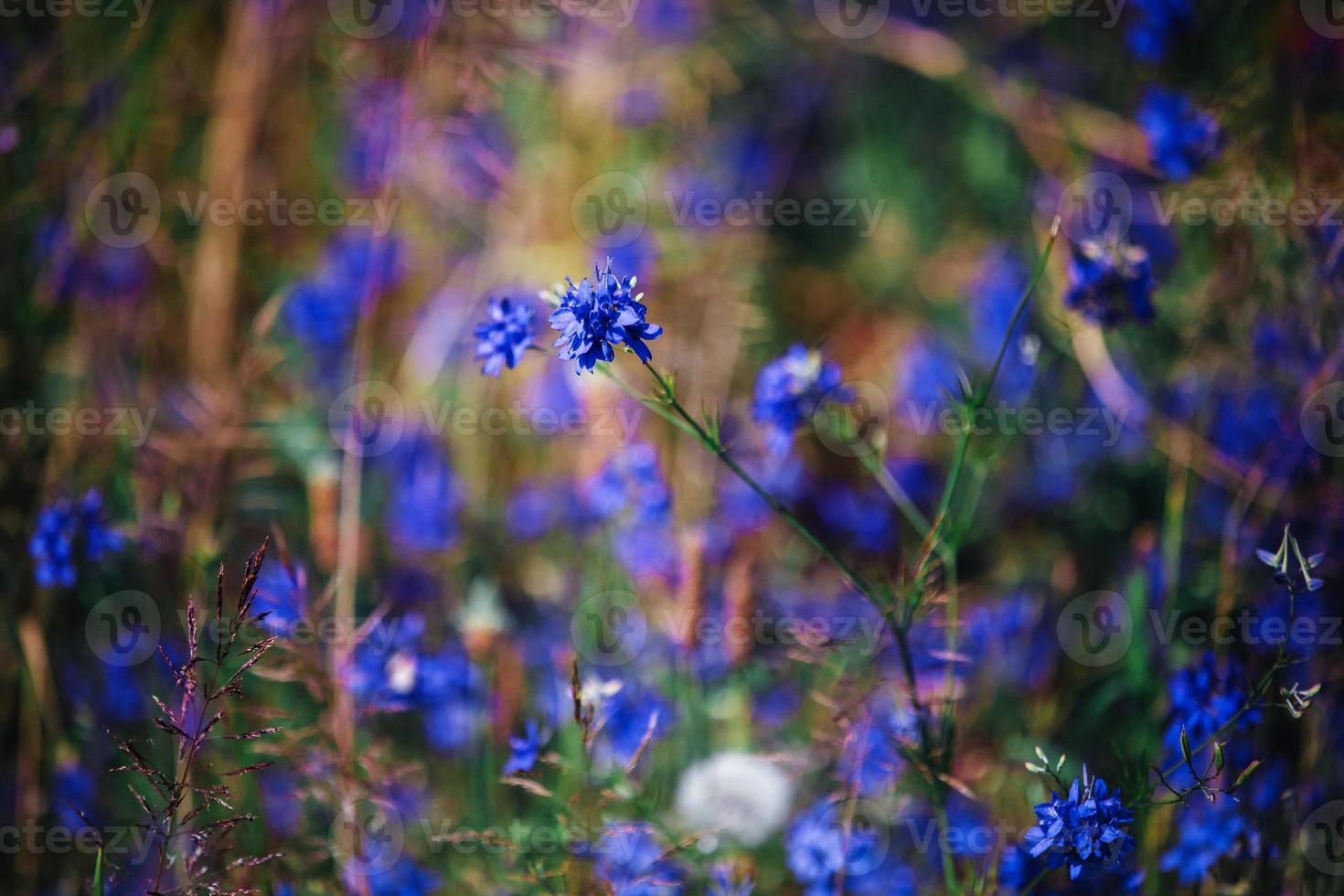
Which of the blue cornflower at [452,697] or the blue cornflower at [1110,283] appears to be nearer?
the blue cornflower at [1110,283]

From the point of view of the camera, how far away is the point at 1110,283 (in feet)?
6.07

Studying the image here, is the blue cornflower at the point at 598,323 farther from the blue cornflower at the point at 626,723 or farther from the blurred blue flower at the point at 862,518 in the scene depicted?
the blurred blue flower at the point at 862,518

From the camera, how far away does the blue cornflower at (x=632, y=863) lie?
178 centimetres

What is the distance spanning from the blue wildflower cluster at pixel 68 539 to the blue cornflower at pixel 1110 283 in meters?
1.95

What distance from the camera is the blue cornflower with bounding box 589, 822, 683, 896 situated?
5.82 feet

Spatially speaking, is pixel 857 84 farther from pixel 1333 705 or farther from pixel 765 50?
pixel 1333 705

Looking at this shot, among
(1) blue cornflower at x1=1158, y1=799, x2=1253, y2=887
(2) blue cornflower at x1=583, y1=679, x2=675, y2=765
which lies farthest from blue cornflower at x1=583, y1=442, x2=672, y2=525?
(1) blue cornflower at x1=1158, y1=799, x2=1253, y2=887

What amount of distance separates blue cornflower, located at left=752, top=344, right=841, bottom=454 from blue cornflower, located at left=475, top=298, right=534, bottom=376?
1.64ft

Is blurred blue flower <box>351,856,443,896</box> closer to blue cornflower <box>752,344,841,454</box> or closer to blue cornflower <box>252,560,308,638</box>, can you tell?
blue cornflower <box>252,560,308,638</box>

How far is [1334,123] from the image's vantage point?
2.37 m

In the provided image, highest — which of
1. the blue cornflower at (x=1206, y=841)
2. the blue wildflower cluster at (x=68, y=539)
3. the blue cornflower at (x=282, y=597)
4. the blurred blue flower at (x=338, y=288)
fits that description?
the blurred blue flower at (x=338, y=288)

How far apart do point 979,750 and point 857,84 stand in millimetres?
2678

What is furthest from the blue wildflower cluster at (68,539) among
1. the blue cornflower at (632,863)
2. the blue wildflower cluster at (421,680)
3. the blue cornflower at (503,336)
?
the blue cornflower at (632,863)

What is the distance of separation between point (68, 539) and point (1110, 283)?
2050 millimetres
